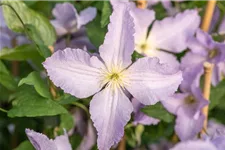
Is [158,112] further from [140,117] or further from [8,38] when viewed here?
[8,38]

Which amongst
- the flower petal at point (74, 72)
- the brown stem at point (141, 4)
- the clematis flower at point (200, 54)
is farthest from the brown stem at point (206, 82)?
the flower petal at point (74, 72)

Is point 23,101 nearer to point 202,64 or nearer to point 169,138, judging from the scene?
point 202,64

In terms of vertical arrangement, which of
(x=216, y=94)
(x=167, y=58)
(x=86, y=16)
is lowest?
(x=216, y=94)

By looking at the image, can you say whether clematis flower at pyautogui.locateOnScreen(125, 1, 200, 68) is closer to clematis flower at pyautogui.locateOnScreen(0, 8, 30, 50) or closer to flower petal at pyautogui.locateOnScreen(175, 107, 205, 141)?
flower petal at pyautogui.locateOnScreen(175, 107, 205, 141)

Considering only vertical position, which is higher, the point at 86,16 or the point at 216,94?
the point at 86,16

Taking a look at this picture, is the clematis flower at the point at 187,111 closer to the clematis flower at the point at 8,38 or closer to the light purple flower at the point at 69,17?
the light purple flower at the point at 69,17

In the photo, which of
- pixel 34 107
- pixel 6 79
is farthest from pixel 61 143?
pixel 6 79
